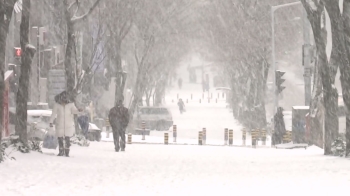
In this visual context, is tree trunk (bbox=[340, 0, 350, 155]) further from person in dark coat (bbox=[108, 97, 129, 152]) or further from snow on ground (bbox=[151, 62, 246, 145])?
snow on ground (bbox=[151, 62, 246, 145])

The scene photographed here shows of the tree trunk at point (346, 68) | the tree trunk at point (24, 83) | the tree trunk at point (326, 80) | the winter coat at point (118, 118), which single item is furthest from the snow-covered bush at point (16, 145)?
the tree trunk at point (326, 80)

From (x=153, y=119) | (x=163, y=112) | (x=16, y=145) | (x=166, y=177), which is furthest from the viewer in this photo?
(x=163, y=112)

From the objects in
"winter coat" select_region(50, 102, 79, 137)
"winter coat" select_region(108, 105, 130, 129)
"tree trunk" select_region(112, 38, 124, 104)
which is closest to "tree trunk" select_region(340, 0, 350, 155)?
"winter coat" select_region(50, 102, 79, 137)

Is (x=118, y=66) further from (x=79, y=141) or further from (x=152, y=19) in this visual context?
(x=79, y=141)

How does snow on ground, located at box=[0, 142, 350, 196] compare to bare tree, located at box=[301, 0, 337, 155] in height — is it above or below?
below

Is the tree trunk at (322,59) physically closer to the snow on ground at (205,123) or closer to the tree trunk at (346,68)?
the tree trunk at (346,68)

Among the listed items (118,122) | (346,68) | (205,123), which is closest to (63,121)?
(118,122)

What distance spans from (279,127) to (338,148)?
458 inches

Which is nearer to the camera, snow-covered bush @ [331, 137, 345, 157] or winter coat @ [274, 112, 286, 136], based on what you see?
snow-covered bush @ [331, 137, 345, 157]

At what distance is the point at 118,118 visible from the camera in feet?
69.7

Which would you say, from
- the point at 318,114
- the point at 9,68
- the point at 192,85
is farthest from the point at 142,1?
the point at 192,85

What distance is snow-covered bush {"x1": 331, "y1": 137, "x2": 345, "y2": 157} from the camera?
18453 mm

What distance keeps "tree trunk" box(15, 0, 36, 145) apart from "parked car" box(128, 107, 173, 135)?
27.1 m

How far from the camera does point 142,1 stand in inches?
1487
